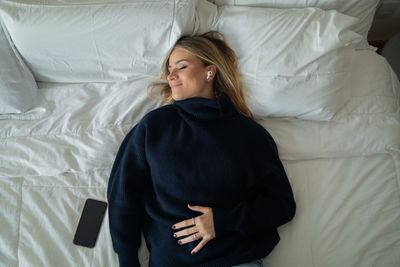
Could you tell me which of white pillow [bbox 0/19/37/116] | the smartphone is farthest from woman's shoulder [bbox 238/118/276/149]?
white pillow [bbox 0/19/37/116]

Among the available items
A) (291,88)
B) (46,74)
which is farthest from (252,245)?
(46,74)

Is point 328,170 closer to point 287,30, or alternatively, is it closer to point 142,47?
point 287,30

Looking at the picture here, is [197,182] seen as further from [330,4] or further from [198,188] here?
[330,4]

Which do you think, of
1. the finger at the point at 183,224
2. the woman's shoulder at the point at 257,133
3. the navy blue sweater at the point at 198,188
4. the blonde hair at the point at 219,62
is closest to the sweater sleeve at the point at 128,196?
the navy blue sweater at the point at 198,188

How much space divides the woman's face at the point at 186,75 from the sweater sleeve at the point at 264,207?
34 centimetres

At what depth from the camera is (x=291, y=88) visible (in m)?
0.96

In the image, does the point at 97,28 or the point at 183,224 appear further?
the point at 97,28

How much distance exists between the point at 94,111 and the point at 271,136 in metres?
0.73

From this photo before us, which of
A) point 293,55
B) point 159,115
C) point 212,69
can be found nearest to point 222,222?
point 159,115

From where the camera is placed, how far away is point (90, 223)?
889 millimetres

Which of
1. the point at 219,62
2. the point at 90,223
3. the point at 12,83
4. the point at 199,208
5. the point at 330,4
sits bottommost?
the point at 90,223

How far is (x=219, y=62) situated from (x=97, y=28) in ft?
1.55

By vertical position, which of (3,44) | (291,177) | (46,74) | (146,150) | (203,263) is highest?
(3,44)

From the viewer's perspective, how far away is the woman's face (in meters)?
0.91
